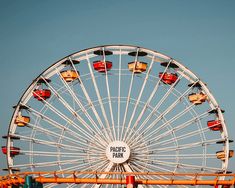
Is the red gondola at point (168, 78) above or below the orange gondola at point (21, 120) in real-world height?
above

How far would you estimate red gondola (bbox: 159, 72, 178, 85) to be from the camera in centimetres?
3816

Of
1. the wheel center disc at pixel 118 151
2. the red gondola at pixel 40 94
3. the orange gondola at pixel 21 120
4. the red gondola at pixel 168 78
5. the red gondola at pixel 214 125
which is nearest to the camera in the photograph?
the wheel center disc at pixel 118 151

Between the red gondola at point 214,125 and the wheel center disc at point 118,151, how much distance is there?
6.33 m

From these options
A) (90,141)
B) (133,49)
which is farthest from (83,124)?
(133,49)

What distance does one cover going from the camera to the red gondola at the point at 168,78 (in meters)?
38.2

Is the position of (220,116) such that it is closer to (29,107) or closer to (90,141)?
(90,141)

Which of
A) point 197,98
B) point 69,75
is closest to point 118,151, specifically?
point 69,75

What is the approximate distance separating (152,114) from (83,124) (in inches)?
181

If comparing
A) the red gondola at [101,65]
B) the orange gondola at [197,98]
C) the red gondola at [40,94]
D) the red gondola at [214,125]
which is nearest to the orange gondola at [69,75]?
the red gondola at [101,65]

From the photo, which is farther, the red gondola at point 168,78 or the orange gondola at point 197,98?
the red gondola at point 168,78

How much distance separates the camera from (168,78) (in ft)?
125

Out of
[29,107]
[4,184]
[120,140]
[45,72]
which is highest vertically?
[45,72]

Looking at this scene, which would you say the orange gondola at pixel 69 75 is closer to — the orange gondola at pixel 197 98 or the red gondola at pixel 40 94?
the red gondola at pixel 40 94

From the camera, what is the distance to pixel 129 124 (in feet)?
Answer: 116
